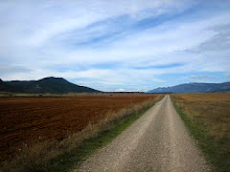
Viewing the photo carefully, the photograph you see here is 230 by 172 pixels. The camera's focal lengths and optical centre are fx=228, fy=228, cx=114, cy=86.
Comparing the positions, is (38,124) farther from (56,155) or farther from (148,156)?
(148,156)

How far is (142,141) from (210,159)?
4.31 metres

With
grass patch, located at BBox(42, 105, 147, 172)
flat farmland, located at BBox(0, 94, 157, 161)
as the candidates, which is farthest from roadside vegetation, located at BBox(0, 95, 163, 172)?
flat farmland, located at BBox(0, 94, 157, 161)

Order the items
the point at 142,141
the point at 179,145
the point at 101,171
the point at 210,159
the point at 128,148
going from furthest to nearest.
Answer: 1. the point at 142,141
2. the point at 179,145
3. the point at 128,148
4. the point at 210,159
5. the point at 101,171

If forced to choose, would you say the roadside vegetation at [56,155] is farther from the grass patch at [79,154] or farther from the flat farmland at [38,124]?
the flat farmland at [38,124]

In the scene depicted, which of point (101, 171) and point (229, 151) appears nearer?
point (101, 171)

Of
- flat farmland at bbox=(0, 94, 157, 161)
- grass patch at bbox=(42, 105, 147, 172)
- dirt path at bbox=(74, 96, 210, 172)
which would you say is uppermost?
dirt path at bbox=(74, 96, 210, 172)

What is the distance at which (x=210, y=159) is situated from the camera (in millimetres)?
9719

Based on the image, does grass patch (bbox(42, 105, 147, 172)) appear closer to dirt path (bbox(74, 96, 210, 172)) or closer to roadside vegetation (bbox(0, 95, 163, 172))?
roadside vegetation (bbox(0, 95, 163, 172))

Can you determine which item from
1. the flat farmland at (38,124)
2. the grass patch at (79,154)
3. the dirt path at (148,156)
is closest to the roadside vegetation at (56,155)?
the grass patch at (79,154)

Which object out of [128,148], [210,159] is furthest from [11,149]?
[210,159]

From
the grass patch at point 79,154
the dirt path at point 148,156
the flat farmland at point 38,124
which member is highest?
the dirt path at point 148,156

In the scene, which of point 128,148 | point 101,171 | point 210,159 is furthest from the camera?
point 128,148

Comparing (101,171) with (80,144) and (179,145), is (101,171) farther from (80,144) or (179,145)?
(179,145)

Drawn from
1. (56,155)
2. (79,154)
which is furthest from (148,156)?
(56,155)
